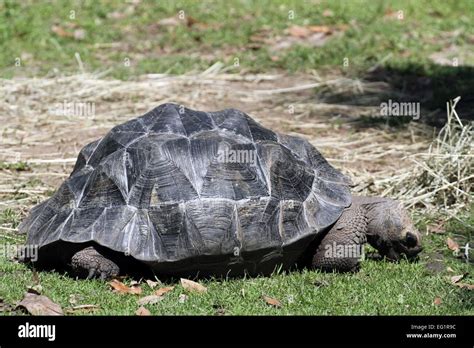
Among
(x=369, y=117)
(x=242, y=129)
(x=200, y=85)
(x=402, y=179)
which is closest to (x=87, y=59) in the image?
(x=200, y=85)

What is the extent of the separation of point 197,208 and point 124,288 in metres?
0.71

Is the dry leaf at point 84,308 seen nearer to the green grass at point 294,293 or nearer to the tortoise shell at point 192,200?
the green grass at point 294,293

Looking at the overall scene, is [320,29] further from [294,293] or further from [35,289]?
[35,289]

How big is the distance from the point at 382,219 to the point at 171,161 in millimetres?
1660

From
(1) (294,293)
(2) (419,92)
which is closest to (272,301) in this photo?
(1) (294,293)

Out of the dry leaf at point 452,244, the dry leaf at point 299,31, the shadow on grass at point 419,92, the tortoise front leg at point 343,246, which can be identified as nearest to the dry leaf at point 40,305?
the tortoise front leg at point 343,246

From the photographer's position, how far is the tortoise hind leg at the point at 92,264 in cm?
645

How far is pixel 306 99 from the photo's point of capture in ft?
39.1

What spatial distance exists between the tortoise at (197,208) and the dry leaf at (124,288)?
12 centimetres

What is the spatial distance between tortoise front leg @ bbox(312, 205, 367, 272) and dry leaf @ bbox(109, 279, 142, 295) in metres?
1.34

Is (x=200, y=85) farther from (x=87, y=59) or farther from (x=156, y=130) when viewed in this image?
(x=156, y=130)

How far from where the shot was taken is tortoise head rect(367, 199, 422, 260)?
7059 mm

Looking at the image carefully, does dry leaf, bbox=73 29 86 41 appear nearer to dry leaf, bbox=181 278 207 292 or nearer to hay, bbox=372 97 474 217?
hay, bbox=372 97 474 217

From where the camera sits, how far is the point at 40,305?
584 cm
